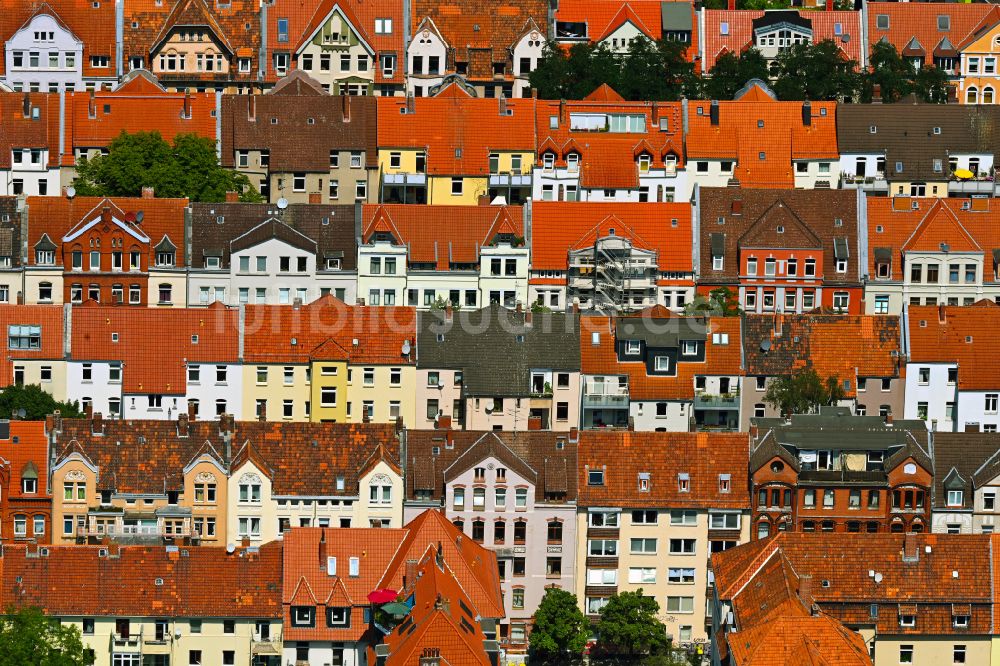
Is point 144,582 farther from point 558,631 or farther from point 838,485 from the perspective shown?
point 838,485

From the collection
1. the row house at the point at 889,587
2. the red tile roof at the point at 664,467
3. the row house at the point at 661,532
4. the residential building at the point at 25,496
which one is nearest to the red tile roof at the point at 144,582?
the residential building at the point at 25,496

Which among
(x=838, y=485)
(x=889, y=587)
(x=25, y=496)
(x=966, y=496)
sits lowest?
(x=889, y=587)

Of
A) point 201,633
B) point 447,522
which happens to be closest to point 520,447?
point 447,522

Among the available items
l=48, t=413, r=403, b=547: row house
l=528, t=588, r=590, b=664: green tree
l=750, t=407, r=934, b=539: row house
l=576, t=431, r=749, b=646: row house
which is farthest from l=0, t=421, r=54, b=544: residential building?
l=750, t=407, r=934, b=539: row house

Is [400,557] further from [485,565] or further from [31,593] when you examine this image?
[31,593]

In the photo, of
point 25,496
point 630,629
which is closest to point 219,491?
point 25,496

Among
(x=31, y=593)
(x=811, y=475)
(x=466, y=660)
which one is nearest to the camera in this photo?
(x=466, y=660)

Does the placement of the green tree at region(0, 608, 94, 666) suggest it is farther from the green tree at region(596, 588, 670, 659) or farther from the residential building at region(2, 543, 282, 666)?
the green tree at region(596, 588, 670, 659)
